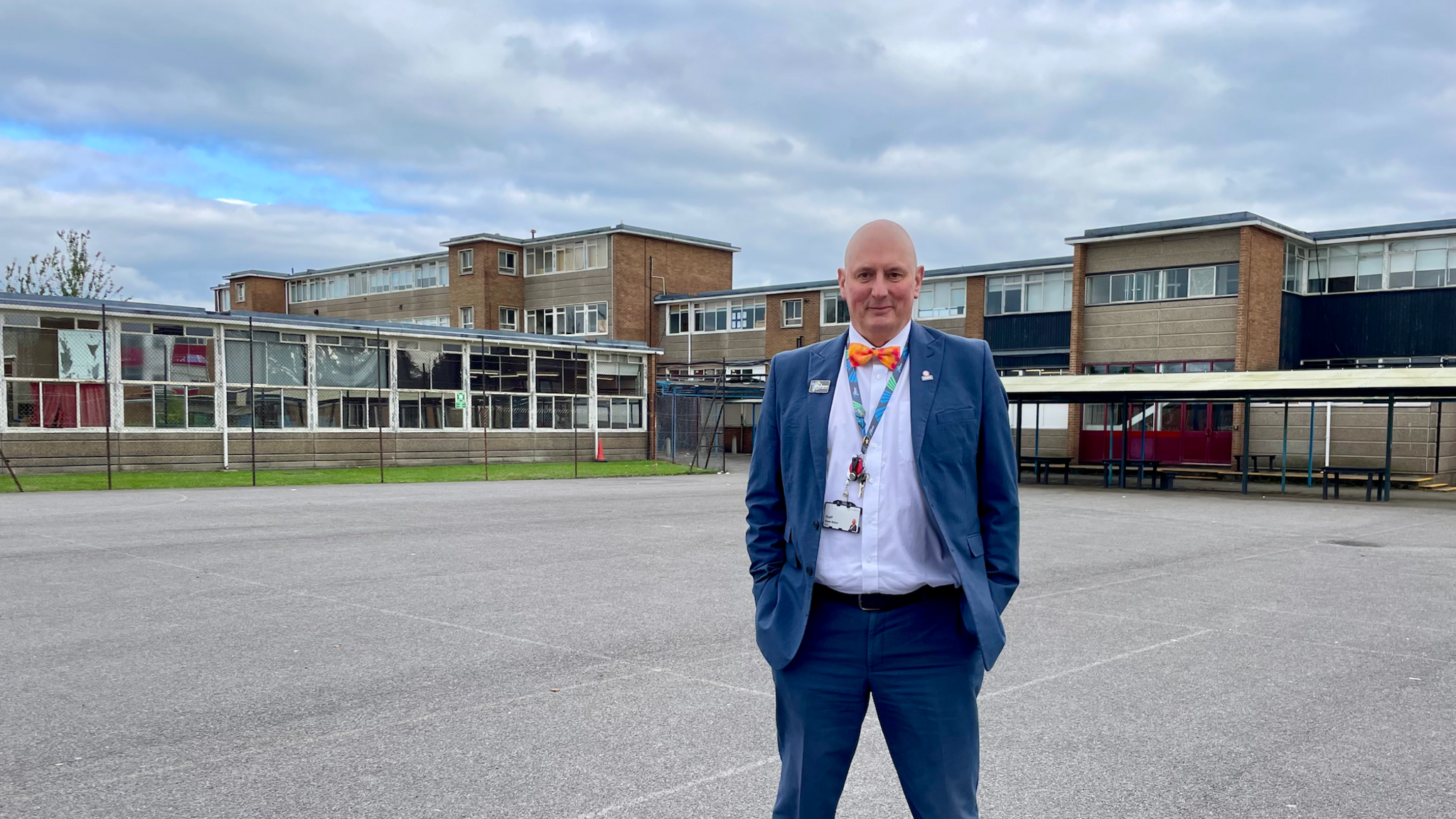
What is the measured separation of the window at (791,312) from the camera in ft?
152

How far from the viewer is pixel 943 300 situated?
138 ft

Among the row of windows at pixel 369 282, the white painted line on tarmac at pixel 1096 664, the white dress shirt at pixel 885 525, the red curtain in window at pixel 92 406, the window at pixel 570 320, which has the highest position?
the row of windows at pixel 369 282

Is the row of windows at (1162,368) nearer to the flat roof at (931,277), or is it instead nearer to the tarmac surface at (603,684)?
the flat roof at (931,277)

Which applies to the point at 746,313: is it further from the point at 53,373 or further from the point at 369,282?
the point at 53,373

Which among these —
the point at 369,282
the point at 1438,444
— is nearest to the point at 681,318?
the point at 369,282

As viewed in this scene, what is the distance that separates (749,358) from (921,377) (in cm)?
4548

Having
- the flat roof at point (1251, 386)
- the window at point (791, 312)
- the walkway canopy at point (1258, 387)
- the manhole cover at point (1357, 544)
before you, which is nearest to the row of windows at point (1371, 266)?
the flat roof at point (1251, 386)

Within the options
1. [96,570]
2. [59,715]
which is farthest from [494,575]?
[59,715]

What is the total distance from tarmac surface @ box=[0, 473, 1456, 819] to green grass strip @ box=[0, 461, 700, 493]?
1006 cm

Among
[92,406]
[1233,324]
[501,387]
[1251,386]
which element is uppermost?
[1233,324]

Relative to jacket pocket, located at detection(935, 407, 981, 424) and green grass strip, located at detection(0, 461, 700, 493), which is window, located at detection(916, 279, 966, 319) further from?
jacket pocket, located at detection(935, 407, 981, 424)

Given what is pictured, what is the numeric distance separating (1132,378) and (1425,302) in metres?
12.7

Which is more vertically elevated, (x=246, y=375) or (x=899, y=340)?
(x=899, y=340)

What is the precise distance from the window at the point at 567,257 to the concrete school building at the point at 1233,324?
19624mm
